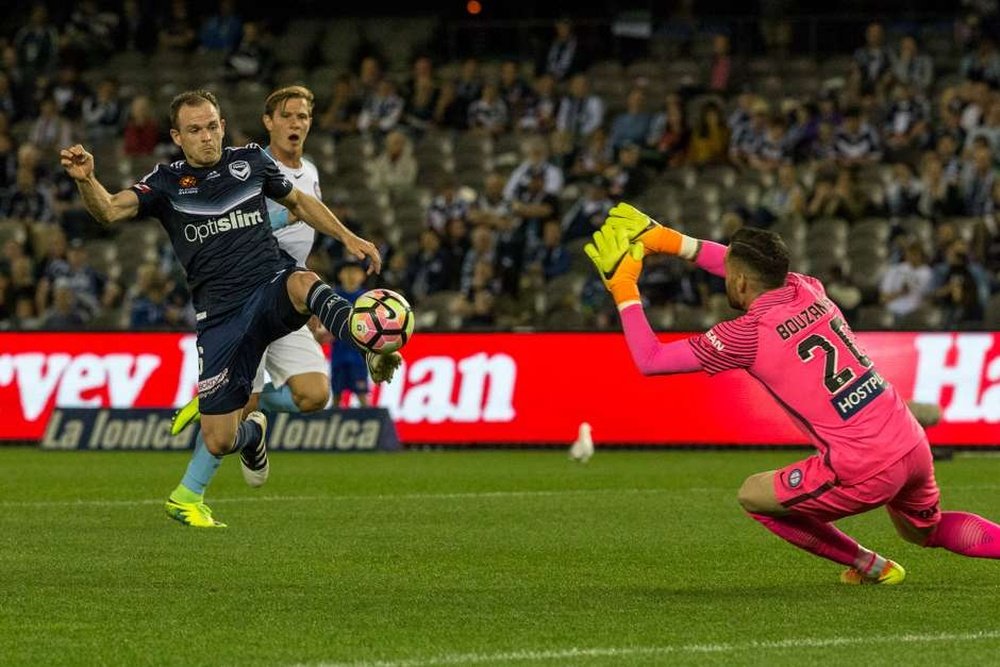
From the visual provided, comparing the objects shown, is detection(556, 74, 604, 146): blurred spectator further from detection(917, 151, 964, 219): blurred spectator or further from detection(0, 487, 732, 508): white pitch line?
detection(0, 487, 732, 508): white pitch line

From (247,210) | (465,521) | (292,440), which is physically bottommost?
(292,440)

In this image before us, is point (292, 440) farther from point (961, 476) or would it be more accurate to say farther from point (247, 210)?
point (247, 210)

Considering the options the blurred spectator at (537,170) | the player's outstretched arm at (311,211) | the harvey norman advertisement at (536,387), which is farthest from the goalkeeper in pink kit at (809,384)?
the blurred spectator at (537,170)

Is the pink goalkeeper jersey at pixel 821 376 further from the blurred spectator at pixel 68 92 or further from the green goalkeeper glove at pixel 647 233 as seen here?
the blurred spectator at pixel 68 92

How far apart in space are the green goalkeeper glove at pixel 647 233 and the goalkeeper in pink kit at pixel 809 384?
20cm

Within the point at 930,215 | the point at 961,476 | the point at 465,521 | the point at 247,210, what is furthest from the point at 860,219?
the point at 247,210

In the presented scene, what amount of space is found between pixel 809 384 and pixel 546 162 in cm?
1606

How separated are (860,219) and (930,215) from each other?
0.79 m

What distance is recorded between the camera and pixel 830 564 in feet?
30.7

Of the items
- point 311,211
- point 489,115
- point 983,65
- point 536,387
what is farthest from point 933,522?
point 489,115

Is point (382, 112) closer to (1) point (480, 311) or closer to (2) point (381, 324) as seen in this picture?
(1) point (480, 311)

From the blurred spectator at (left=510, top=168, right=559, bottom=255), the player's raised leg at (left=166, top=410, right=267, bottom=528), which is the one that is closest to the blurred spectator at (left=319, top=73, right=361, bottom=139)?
the blurred spectator at (left=510, top=168, right=559, bottom=255)

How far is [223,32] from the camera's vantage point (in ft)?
94.2

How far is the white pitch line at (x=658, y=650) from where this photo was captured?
6.40 metres
